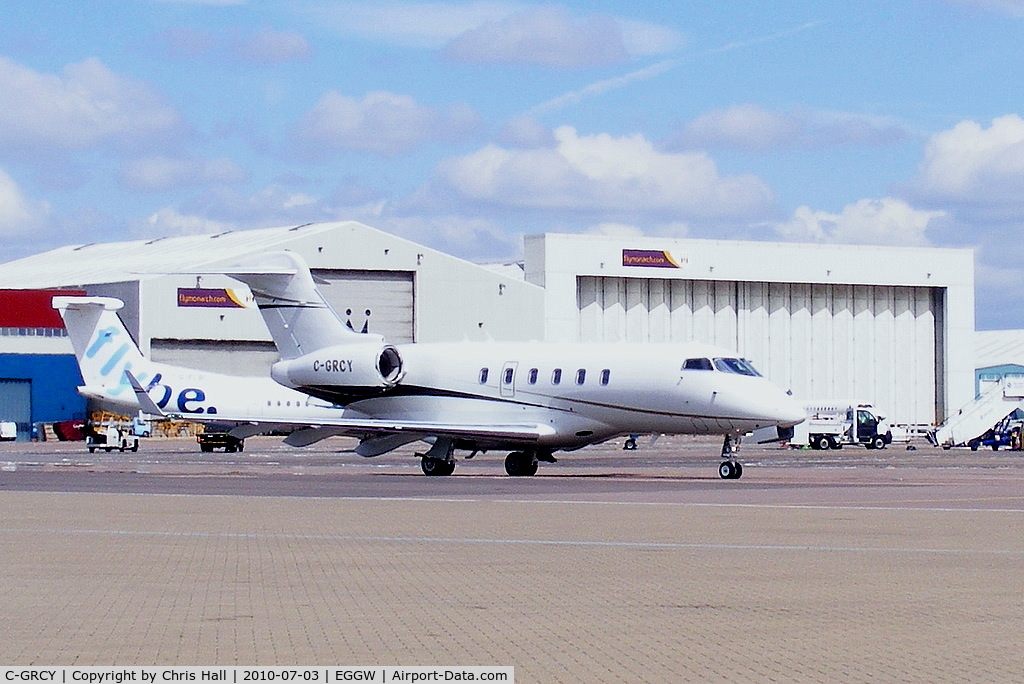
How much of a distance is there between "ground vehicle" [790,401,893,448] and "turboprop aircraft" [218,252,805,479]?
4283cm

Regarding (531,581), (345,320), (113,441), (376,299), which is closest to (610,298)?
(376,299)

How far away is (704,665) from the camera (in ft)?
34.6

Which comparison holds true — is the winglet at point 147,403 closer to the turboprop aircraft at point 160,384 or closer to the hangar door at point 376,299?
the turboprop aircraft at point 160,384

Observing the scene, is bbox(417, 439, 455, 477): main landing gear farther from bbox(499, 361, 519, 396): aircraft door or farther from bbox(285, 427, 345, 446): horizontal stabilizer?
Result: bbox(285, 427, 345, 446): horizontal stabilizer

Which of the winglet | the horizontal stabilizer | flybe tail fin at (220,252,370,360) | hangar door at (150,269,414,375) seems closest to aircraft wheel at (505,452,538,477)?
the horizontal stabilizer

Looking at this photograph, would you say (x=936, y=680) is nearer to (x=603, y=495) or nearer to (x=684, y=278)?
(x=603, y=495)

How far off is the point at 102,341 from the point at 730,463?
29928 millimetres

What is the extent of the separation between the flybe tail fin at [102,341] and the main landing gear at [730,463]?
2798 centimetres

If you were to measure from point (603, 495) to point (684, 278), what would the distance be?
78584 millimetres

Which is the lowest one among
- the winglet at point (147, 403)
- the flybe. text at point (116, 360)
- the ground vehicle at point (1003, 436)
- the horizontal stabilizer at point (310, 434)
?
the ground vehicle at point (1003, 436)

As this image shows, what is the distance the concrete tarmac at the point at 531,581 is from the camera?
1095 cm

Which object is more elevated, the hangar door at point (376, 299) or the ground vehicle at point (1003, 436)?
the hangar door at point (376, 299)

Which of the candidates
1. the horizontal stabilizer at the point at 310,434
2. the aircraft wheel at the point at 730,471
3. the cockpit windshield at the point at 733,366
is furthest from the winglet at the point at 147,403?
the aircraft wheel at the point at 730,471

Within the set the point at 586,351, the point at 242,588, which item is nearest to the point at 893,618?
the point at 242,588
